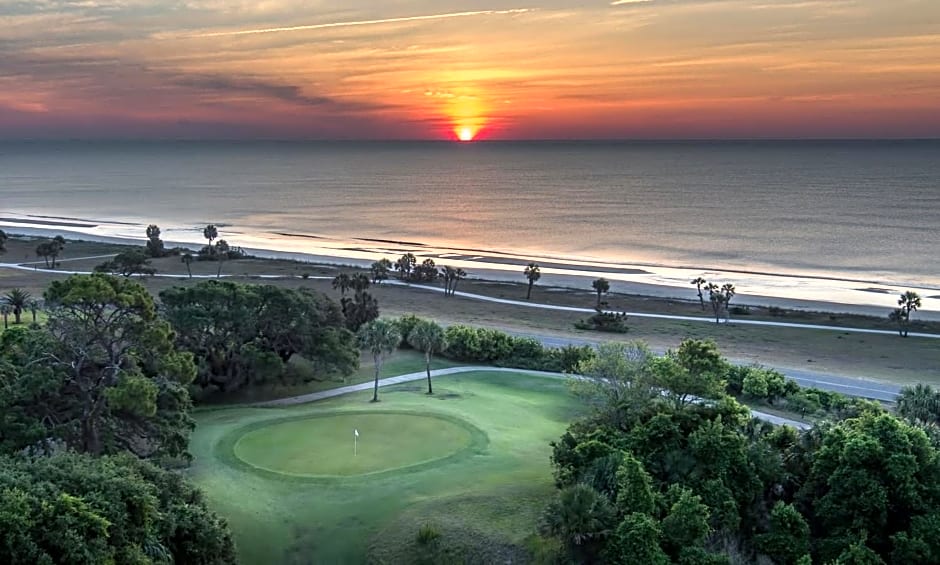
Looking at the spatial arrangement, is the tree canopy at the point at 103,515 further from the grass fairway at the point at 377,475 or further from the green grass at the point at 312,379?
the green grass at the point at 312,379

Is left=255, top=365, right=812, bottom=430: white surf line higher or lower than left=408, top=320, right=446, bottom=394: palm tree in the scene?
lower

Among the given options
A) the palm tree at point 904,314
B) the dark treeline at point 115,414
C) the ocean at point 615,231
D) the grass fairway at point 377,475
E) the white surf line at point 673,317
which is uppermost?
the ocean at point 615,231

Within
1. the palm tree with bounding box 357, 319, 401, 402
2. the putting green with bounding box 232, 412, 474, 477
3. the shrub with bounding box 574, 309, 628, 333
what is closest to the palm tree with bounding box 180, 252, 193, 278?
the shrub with bounding box 574, 309, 628, 333

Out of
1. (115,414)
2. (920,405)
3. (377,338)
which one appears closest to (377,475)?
(115,414)

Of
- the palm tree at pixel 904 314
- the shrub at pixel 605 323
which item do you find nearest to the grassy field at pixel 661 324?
the shrub at pixel 605 323

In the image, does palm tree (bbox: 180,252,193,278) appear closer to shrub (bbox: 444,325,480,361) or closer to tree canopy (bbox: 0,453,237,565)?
shrub (bbox: 444,325,480,361)

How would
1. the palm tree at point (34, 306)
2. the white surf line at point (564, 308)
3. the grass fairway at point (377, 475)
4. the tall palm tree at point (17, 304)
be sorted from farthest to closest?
the white surf line at point (564, 308), the tall palm tree at point (17, 304), the palm tree at point (34, 306), the grass fairway at point (377, 475)

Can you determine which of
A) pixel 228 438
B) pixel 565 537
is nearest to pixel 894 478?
pixel 565 537

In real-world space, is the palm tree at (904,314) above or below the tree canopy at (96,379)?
above

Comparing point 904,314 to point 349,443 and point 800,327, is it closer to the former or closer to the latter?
point 800,327
